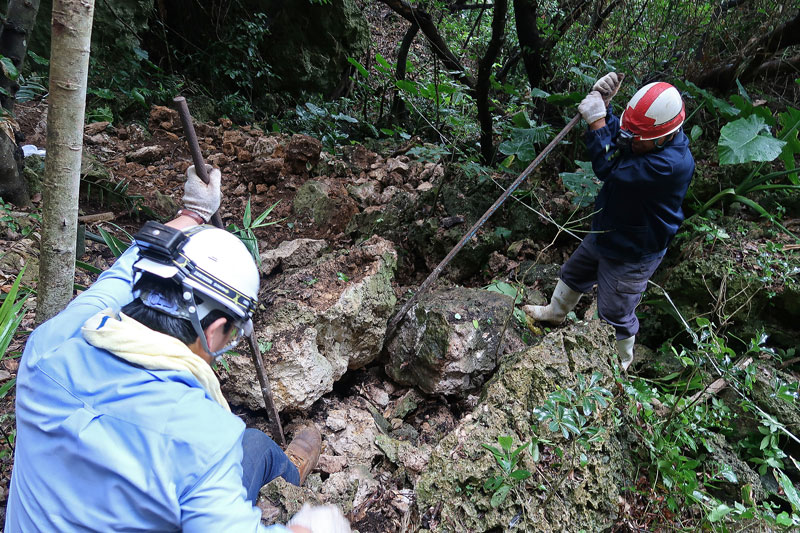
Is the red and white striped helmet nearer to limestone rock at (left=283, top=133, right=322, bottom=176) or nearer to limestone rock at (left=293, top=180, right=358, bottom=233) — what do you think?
limestone rock at (left=293, top=180, right=358, bottom=233)

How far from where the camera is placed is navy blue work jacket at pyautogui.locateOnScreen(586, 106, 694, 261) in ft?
8.09

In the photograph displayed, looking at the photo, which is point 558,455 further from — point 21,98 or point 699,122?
point 21,98

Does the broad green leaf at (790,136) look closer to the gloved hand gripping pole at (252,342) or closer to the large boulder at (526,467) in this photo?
the large boulder at (526,467)

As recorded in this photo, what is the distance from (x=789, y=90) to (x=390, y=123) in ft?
15.1

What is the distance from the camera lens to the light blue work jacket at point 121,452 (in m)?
0.96

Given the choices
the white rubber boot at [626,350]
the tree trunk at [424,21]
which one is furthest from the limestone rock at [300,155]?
the white rubber boot at [626,350]

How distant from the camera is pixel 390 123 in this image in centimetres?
645

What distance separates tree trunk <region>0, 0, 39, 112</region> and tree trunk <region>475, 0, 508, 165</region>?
3.38m

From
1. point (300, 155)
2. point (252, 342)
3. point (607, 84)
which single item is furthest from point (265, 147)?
point (607, 84)

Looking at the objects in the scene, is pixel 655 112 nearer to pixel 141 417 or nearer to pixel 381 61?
pixel 381 61

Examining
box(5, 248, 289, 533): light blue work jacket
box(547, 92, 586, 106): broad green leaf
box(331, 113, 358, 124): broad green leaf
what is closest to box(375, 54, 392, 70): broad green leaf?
box(547, 92, 586, 106): broad green leaf

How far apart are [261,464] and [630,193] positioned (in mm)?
2493

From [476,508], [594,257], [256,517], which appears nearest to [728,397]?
[594,257]

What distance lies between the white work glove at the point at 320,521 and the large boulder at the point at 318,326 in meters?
0.95
